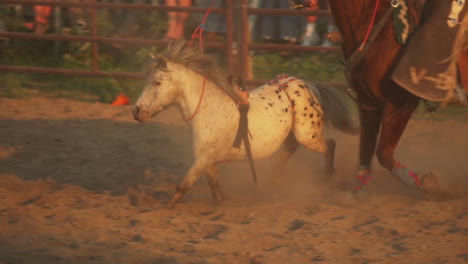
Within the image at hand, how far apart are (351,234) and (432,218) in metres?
0.54

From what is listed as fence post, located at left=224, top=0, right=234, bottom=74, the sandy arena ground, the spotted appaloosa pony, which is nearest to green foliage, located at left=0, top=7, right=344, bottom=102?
fence post, located at left=224, top=0, right=234, bottom=74

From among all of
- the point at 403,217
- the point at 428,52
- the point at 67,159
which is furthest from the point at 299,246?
the point at 67,159

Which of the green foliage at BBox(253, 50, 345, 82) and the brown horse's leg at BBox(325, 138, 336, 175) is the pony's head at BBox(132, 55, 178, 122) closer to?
the brown horse's leg at BBox(325, 138, 336, 175)

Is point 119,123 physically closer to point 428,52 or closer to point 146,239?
point 146,239

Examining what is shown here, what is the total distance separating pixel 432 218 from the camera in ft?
12.8

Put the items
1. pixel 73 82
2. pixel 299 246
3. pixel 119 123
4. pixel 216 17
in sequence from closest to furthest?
pixel 299 246
pixel 119 123
pixel 73 82
pixel 216 17

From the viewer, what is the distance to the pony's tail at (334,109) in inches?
184

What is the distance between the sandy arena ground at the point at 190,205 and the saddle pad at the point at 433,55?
0.76 meters

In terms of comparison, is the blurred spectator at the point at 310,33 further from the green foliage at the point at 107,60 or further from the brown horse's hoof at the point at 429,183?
the brown horse's hoof at the point at 429,183

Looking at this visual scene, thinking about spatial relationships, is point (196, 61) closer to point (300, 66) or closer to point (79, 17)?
point (300, 66)

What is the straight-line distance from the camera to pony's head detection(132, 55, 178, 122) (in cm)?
422

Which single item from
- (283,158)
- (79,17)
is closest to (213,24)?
(79,17)

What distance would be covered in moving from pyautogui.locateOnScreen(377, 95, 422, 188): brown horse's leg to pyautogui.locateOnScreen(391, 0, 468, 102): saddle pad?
0.72 feet

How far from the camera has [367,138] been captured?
433 centimetres
